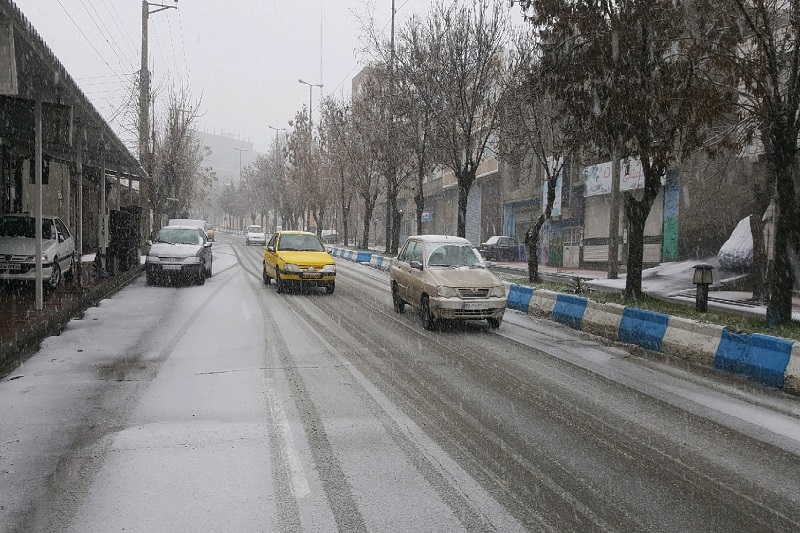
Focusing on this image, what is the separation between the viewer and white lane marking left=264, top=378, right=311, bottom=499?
420 centimetres

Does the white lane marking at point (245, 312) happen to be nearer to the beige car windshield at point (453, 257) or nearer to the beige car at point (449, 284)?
the beige car at point (449, 284)

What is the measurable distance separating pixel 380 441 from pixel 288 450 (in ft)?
2.53

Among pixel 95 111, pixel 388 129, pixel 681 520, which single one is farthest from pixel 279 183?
pixel 681 520

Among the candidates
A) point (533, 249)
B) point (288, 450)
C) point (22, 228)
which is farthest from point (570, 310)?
point (22, 228)

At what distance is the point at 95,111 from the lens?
1317 cm

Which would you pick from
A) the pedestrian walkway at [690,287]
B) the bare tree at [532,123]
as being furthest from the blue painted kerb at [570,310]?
the bare tree at [532,123]

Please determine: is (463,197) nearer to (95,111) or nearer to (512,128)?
(512,128)

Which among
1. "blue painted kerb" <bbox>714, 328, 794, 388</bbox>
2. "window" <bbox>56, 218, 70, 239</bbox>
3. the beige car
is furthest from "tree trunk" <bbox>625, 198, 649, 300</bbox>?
"window" <bbox>56, 218, 70, 239</bbox>

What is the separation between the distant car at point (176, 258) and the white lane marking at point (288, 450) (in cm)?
1217

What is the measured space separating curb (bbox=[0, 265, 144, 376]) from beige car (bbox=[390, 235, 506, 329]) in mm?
6303

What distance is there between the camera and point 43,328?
31.7 ft

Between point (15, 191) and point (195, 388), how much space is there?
17.4 meters

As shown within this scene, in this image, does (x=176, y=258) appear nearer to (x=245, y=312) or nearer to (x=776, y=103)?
(x=245, y=312)

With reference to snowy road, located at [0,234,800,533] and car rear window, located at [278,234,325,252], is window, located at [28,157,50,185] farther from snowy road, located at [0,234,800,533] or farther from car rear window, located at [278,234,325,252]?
snowy road, located at [0,234,800,533]
